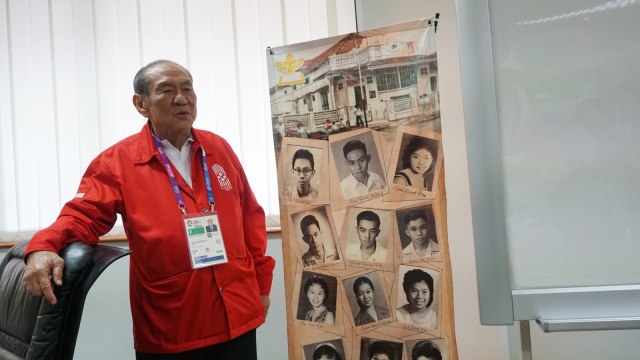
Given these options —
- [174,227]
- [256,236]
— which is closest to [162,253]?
[174,227]

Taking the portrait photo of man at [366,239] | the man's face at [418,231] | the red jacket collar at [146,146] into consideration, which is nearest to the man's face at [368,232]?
the portrait photo of man at [366,239]

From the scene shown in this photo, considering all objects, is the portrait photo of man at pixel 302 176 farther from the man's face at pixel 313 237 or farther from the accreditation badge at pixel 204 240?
the accreditation badge at pixel 204 240

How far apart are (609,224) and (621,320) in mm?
241

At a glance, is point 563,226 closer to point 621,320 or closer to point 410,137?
point 621,320

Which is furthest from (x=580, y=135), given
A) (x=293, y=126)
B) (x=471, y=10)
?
(x=293, y=126)

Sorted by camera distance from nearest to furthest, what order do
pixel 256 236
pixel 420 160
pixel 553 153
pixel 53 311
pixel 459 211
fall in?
pixel 53 311
pixel 553 153
pixel 420 160
pixel 256 236
pixel 459 211

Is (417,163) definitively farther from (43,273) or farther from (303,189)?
(43,273)

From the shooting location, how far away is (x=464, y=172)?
210 centimetres

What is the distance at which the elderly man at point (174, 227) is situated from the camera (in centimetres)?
141

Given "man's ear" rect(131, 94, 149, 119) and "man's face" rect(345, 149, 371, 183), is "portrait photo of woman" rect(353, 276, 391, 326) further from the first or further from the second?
"man's ear" rect(131, 94, 149, 119)

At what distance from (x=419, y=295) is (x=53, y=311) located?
1.02m

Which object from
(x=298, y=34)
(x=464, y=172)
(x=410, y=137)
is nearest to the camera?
(x=410, y=137)

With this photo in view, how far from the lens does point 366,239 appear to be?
1.44 metres

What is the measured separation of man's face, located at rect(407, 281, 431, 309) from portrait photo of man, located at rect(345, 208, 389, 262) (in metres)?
0.13
